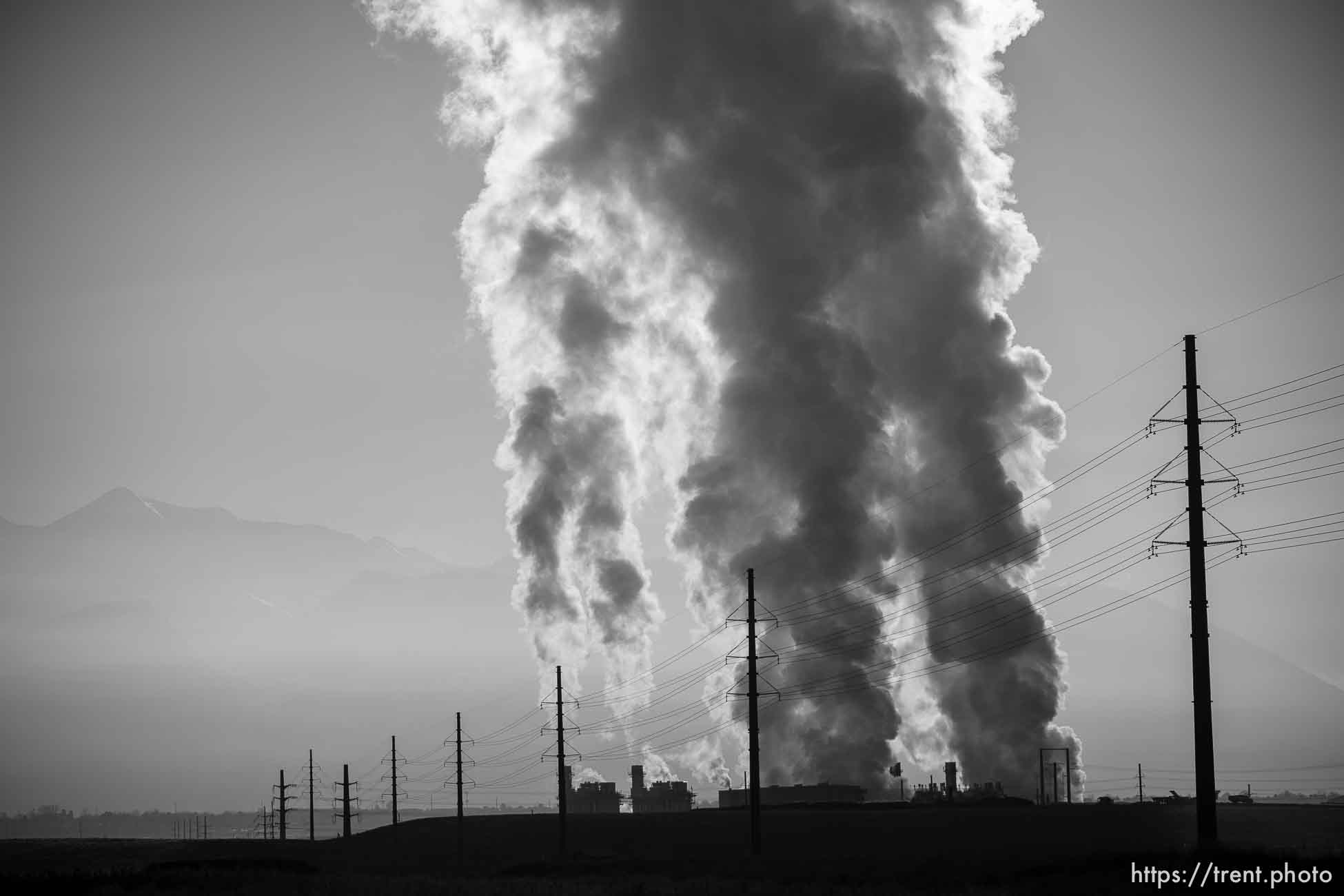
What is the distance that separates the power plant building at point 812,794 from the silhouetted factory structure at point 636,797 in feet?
67.5

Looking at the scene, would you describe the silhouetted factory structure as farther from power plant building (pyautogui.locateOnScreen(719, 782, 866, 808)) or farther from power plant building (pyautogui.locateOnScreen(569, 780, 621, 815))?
power plant building (pyautogui.locateOnScreen(719, 782, 866, 808))

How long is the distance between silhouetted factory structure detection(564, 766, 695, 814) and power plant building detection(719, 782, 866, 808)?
20.6 meters

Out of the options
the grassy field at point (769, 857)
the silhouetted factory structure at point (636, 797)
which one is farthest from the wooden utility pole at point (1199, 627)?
the silhouetted factory structure at point (636, 797)

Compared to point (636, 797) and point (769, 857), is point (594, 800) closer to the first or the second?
point (636, 797)

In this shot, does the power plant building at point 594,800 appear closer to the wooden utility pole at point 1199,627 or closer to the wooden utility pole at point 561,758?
the wooden utility pole at point 561,758

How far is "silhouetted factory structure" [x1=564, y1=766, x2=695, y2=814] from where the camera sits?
117500 mm

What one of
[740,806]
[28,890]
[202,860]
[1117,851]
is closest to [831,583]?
[740,806]

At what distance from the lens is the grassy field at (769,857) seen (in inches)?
1580

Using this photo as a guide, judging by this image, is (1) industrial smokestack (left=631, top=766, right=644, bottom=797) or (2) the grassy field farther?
(1) industrial smokestack (left=631, top=766, right=644, bottom=797)

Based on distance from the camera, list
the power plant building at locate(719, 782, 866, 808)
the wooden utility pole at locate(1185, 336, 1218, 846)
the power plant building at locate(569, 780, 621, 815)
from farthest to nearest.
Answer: the power plant building at locate(569, 780, 621, 815) → the power plant building at locate(719, 782, 866, 808) → the wooden utility pole at locate(1185, 336, 1218, 846)

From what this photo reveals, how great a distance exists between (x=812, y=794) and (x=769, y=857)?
1626 inches

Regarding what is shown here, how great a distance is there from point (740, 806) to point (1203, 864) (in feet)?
235

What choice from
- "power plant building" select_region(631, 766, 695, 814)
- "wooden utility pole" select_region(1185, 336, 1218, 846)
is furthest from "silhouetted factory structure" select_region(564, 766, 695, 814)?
"wooden utility pole" select_region(1185, 336, 1218, 846)

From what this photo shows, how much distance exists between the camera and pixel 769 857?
55.6 metres
